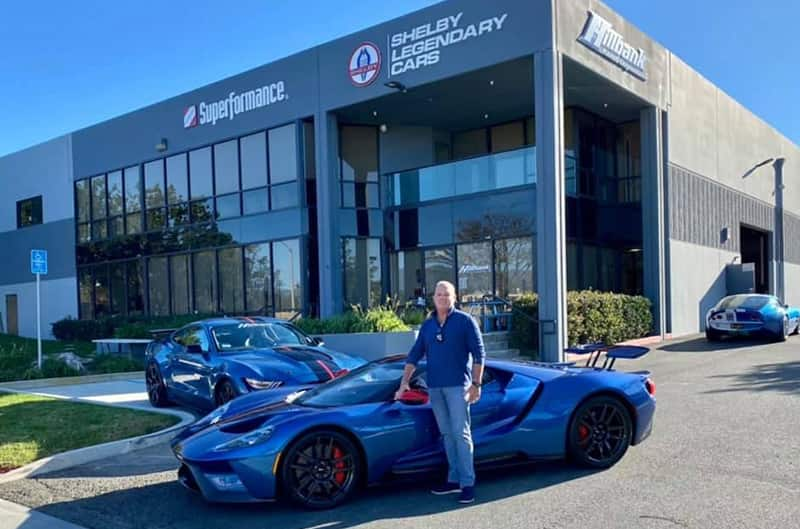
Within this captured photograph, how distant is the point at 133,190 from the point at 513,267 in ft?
46.4

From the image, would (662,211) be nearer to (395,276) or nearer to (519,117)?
(519,117)

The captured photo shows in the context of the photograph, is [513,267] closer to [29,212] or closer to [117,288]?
[117,288]

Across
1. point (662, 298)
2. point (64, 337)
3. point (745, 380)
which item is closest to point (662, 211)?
point (662, 298)

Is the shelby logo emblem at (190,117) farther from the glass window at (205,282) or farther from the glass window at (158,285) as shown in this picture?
the glass window at (158,285)

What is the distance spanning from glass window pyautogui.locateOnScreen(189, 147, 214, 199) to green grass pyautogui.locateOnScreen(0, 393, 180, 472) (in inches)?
488

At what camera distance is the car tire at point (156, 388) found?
10.2 metres

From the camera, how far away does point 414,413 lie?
217 inches

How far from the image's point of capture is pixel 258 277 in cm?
2066

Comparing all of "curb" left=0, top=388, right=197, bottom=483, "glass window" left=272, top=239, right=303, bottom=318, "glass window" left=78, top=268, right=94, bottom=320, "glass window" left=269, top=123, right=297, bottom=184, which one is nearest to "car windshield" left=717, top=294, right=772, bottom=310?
"glass window" left=272, top=239, right=303, bottom=318

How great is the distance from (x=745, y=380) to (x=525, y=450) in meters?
6.57

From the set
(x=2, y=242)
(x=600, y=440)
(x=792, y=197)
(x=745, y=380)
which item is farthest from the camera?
(x=792, y=197)

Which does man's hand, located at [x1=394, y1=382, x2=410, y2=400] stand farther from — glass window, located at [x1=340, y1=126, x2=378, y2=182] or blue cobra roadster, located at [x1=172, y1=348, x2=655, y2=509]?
glass window, located at [x1=340, y1=126, x2=378, y2=182]

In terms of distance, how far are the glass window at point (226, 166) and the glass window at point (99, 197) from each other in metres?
6.55

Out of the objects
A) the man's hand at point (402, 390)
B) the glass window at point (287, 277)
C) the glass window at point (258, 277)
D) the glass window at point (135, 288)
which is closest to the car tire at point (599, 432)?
the man's hand at point (402, 390)
